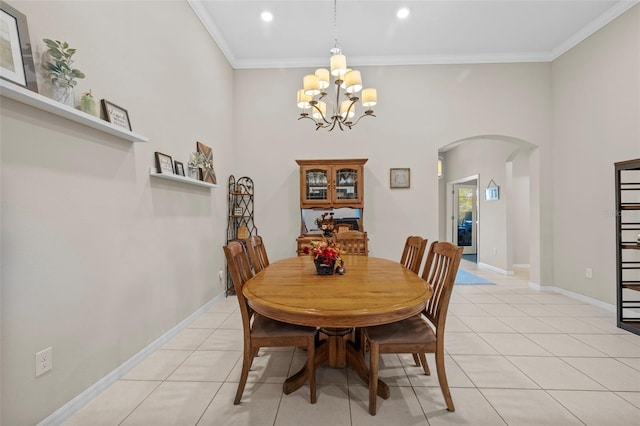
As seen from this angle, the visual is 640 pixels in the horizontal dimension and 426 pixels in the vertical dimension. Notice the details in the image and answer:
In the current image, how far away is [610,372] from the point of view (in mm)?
1906

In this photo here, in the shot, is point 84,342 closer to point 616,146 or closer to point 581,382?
point 581,382

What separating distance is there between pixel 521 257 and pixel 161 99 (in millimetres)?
6905

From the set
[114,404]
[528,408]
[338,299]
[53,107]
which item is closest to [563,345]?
[528,408]

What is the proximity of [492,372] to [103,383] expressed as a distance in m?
2.59

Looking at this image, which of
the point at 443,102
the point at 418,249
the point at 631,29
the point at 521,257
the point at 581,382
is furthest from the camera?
the point at 521,257

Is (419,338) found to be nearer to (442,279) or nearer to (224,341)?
(442,279)

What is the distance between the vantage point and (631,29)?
9.56ft

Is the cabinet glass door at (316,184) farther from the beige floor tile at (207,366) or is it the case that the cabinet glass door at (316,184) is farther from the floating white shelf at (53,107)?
the floating white shelf at (53,107)

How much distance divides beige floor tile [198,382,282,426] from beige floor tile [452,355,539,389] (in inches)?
52.1

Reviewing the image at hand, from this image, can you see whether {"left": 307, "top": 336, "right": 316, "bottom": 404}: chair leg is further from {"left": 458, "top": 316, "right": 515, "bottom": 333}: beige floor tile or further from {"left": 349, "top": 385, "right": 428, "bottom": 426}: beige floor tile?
{"left": 458, "top": 316, "right": 515, "bottom": 333}: beige floor tile

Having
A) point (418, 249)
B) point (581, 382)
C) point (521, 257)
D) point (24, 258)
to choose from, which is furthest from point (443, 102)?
point (24, 258)

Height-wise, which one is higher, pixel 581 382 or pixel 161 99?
pixel 161 99

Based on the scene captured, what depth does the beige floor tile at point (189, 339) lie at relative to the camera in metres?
2.32

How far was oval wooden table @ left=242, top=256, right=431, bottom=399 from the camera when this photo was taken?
121 centimetres
